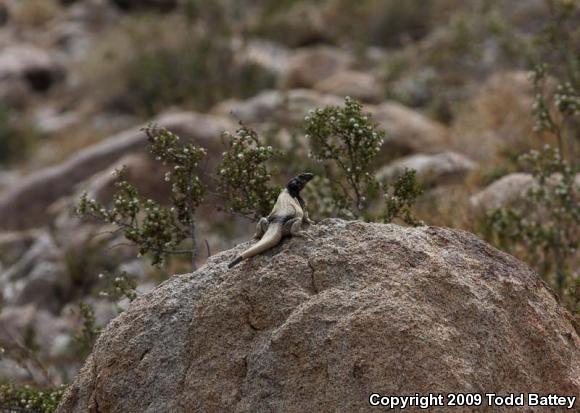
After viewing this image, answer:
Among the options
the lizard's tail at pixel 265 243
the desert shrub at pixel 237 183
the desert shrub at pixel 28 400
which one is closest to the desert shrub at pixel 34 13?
the desert shrub at pixel 237 183

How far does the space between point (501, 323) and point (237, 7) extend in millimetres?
22538

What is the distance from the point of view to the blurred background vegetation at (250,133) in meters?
6.67

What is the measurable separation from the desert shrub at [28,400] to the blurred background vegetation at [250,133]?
0.8 inches

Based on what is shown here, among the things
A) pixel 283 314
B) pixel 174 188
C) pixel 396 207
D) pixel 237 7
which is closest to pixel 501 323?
pixel 283 314

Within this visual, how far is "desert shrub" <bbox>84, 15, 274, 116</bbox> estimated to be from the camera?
20.3m

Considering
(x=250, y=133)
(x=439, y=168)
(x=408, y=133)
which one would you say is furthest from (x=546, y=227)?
(x=408, y=133)

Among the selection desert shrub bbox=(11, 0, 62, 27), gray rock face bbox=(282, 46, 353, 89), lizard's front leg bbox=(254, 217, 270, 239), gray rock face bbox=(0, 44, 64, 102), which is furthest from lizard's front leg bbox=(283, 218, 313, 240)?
desert shrub bbox=(11, 0, 62, 27)

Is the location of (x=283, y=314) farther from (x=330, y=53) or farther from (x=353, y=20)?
(x=353, y=20)

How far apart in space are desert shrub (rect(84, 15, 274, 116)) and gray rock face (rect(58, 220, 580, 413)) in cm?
1526

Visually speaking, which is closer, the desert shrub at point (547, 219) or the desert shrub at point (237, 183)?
the desert shrub at point (237, 183)

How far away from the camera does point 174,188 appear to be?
6328 millimetres

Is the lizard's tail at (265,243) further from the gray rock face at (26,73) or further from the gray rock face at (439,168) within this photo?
the gray rock face at (26,73)

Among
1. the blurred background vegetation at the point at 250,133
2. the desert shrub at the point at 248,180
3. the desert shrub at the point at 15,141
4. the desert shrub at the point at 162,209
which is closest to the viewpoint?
the desert shrub at the point at 248,180

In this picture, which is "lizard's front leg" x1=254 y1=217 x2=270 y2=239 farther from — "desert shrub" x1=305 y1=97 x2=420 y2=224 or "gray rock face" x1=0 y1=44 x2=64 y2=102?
"gray rock face" x1=0 y1=44 x2=64 y2=102
